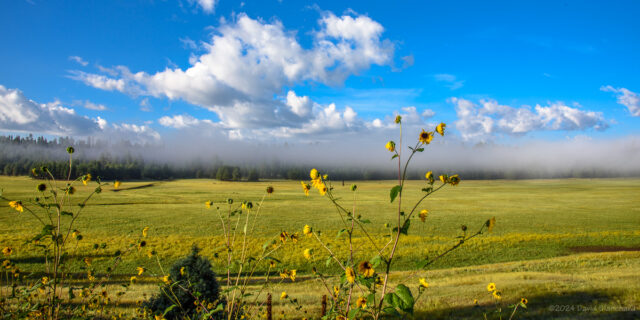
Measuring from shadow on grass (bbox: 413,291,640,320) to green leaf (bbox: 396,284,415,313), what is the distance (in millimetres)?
8412

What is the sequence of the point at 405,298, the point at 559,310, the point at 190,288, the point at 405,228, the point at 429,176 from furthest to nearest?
1. the point at 559,310
2. the point at 190,288
3. the point at 429,176
4. the point at 405,228
5. the point at 405,298

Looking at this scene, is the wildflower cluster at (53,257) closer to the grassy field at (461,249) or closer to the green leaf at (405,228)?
the grassy field at (461,249)

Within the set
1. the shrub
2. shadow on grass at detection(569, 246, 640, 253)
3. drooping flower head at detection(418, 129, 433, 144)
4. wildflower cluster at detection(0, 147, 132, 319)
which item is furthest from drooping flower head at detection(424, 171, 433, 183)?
shadow on grass at detection(569, 246, 640, 253)

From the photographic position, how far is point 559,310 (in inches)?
356

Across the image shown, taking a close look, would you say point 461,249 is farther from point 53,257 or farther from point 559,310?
point 53,257

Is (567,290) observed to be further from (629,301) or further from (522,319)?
(522,319)

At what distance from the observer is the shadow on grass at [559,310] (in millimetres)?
8570

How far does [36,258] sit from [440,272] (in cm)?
2368

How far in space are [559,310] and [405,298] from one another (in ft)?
33.2

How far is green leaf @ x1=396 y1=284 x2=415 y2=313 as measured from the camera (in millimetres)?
1588

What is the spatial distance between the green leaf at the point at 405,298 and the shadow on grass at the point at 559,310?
27.6 feet

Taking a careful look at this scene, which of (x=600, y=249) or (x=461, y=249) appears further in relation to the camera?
(x=600, y=249)

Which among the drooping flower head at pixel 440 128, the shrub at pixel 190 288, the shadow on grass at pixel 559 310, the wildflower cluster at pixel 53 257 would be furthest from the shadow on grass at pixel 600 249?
the wildflower cluster at pixel 53 257

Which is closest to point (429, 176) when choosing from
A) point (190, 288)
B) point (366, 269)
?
point (366, 269)
